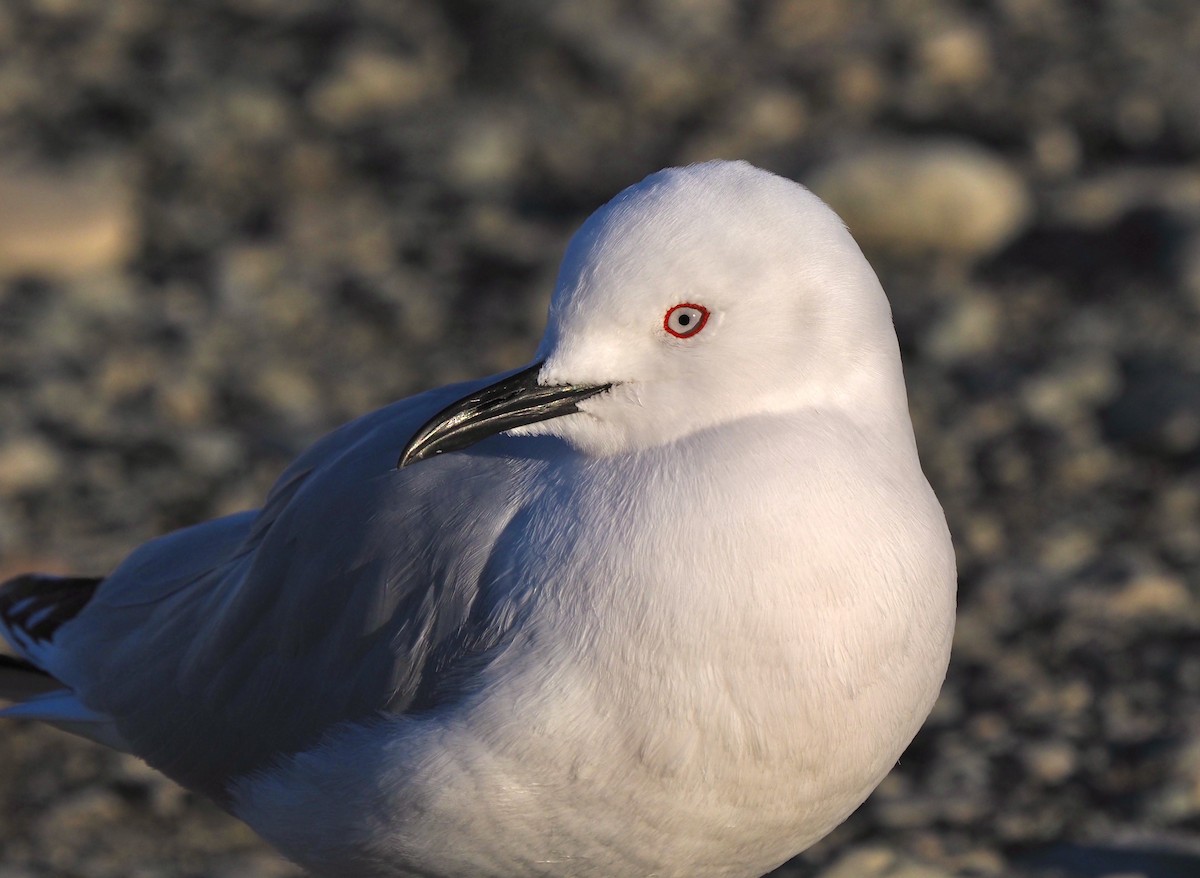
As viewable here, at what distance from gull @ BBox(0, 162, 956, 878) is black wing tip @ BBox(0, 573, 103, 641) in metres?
1.17

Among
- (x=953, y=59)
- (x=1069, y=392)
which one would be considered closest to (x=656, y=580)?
(x=1069, y=392)

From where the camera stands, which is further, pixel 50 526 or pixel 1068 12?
pixel 1068 12

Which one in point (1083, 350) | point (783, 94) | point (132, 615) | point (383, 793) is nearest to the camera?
point (383, 793)

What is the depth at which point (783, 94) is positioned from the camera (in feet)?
24.9

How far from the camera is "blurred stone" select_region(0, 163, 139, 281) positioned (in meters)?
6.43

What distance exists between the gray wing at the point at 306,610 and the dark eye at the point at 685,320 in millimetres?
421

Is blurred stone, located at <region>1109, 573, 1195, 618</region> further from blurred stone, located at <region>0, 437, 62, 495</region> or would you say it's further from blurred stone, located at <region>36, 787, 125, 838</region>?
blurred stone, located at <region>0, 437, 62, 495</region>

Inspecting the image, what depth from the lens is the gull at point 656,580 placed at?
2863mm

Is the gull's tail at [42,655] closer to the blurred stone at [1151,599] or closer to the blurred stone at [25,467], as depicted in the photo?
the blurred stone at [25,467]

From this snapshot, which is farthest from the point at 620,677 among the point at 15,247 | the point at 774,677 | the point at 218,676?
the point at 15,247

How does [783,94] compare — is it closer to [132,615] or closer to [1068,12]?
[1068,12]

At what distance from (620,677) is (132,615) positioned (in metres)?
1.60

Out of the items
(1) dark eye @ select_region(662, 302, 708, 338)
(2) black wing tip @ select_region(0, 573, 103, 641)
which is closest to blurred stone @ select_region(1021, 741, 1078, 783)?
(1) dark eye @ select_region(662, 302, 708, 338)

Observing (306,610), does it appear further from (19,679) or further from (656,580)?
(19,679)
